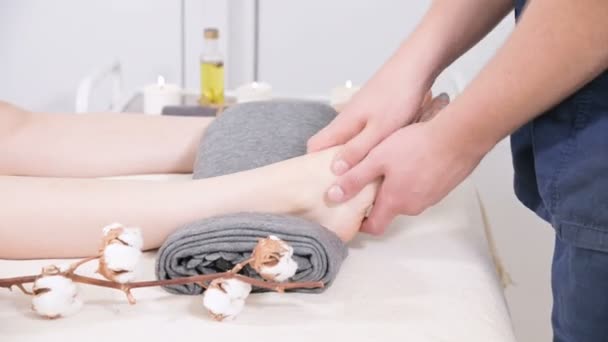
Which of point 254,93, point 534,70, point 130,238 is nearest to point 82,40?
point 254,93

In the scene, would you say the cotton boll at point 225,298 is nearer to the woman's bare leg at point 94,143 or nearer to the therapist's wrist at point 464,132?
the therapist's wrist at point 464,132

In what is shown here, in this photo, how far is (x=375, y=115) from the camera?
1.08 meters

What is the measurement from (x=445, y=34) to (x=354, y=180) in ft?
0.76

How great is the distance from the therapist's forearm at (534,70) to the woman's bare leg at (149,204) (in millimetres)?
215

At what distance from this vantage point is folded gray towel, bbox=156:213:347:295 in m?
0.90

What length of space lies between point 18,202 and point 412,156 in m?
0.49

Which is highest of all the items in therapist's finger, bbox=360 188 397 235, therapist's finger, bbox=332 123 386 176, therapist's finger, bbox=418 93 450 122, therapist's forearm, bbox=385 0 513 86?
therapist's forearm, bbox=385 0 513 86

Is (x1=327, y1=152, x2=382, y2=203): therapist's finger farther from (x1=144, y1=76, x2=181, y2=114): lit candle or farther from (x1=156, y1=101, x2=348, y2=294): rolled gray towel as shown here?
(x1=144, y1=76, x2=181, y2=114): lit candle

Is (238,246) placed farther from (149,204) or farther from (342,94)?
(342,94)

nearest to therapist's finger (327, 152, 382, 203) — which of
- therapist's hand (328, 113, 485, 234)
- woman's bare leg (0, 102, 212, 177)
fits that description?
therapist's hand (328, 113, 485, 234)

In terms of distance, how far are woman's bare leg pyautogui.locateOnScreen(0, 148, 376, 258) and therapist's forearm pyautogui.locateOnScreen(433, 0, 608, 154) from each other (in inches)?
8.5

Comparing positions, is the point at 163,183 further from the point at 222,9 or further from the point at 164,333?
the point at 222,9

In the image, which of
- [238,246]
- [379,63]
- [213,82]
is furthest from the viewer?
[379,63]

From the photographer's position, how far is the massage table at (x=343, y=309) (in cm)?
79
